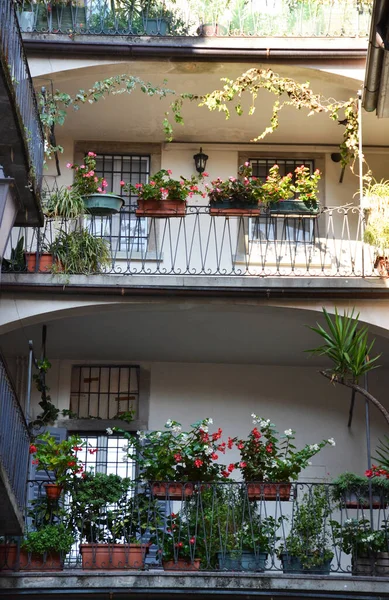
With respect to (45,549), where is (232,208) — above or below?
above

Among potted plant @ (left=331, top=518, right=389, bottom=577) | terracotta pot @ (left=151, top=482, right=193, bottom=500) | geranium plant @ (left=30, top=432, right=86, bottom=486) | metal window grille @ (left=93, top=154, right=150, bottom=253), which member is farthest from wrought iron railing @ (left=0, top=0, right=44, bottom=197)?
potted plant @ (left=331, top=518, right=389, bottom=577)

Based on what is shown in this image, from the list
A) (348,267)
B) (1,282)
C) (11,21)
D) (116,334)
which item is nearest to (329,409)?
(348,267)

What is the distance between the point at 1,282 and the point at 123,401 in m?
2.59

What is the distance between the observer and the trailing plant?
10828mm

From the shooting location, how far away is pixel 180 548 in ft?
36.2

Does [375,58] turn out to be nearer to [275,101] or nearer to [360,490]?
[275,101]

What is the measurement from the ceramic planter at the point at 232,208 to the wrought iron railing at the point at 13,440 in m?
3.48

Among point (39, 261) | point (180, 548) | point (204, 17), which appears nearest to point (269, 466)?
point (180, 548)

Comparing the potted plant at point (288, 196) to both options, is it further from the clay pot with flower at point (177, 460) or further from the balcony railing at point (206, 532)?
the balcony railing at point (206, 532)

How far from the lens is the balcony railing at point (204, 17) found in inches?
532

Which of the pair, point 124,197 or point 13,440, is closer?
point 13,440

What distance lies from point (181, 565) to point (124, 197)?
5380mm

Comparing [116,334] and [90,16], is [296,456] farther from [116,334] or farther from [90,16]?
[90,16]

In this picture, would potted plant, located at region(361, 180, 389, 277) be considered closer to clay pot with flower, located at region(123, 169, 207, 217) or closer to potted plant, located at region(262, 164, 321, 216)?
potted plant, located at region(262, 164, 321, 216)
